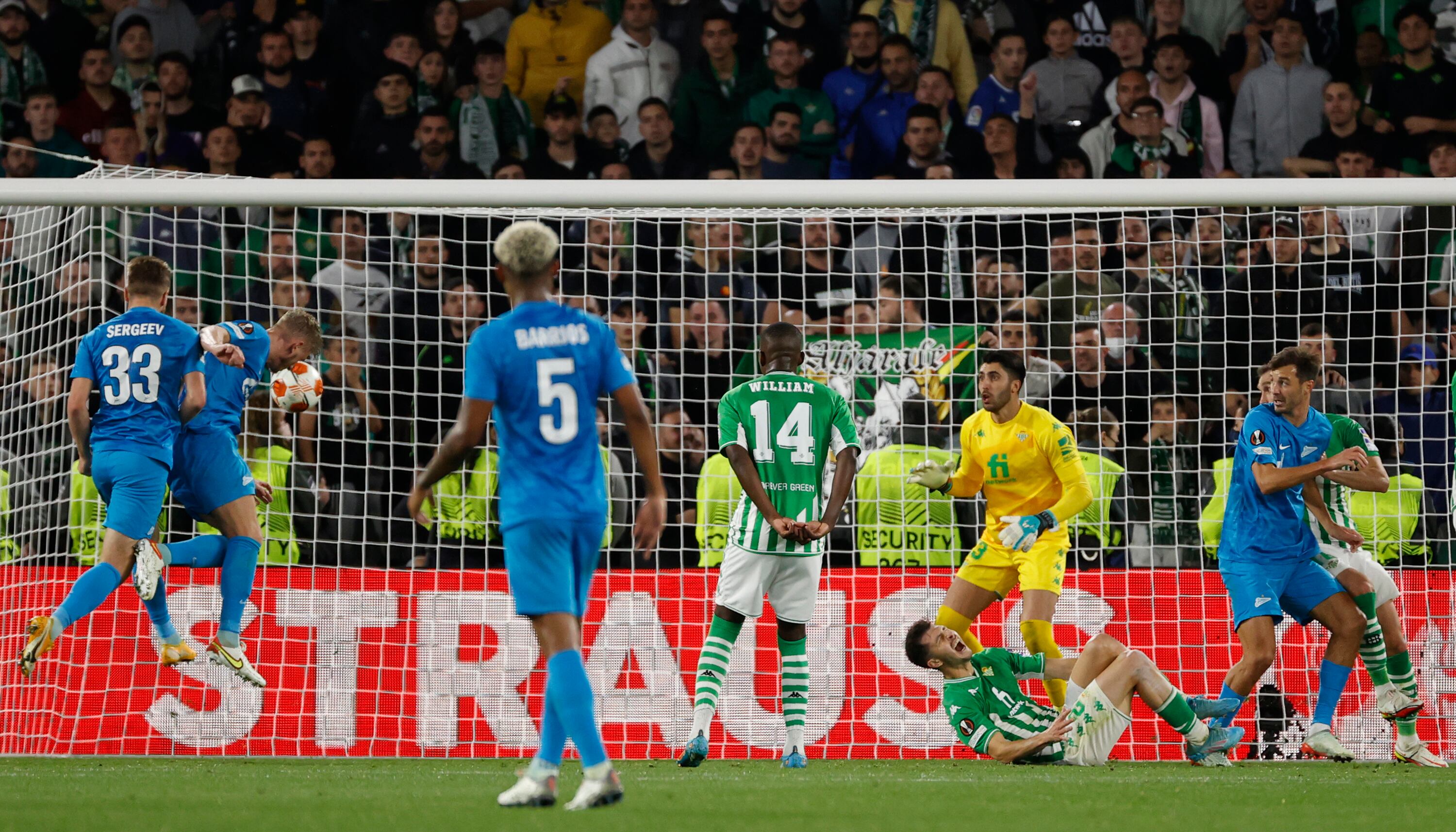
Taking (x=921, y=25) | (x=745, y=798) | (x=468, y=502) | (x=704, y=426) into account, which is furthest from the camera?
(x=921, y=25)

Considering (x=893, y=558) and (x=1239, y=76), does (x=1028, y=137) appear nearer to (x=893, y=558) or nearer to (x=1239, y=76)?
(x=1239, y=76)

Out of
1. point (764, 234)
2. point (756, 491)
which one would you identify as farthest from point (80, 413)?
point (764, 234)

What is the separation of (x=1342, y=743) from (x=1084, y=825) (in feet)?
14.8

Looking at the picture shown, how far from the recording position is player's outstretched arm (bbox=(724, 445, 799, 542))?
23.6ft

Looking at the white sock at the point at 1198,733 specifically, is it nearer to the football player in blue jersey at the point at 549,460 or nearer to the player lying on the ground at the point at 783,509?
the player lying on the ground at the point at 783,509

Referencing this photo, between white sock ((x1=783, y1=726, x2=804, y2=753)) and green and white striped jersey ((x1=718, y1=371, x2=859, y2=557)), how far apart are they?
81 centimetres

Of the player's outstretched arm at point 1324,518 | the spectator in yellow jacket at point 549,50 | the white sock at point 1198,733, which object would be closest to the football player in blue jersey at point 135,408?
the white sock at point 1198,733

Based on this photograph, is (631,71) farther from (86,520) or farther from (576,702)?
(576,702)

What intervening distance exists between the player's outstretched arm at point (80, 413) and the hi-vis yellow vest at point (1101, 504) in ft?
17.1

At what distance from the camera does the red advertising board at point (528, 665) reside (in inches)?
335

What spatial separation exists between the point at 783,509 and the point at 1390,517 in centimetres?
376

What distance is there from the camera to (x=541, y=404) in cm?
476

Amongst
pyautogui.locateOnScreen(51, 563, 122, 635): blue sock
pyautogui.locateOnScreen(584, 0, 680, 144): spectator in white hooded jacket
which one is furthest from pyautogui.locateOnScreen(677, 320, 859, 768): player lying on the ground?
pyautogui.locateOnScreen(584, 0, 680, 144): spectator in white hooded jacket

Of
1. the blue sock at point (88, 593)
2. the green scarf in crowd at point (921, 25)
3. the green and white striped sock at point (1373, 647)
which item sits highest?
the green scarf in crowd at point (921, 25)
